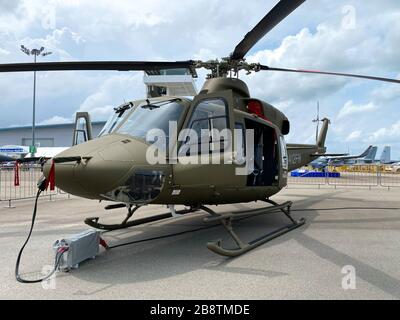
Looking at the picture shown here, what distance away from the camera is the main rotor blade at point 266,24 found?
4.30m

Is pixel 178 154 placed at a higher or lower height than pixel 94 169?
higher

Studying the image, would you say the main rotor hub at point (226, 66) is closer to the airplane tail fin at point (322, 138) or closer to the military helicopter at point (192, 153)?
the military helicopter at point (192, 153)

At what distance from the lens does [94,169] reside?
4117 mm

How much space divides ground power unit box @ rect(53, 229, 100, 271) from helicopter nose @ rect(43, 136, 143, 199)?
58cm

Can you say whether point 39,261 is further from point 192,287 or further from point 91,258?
point 192,287

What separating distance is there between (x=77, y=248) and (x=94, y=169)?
1.05m

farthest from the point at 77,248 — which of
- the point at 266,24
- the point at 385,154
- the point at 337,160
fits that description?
the point at 385,154

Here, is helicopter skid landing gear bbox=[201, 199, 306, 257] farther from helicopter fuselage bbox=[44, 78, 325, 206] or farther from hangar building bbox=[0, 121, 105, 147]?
hangar building bbox=[0, 121, 105, 147]

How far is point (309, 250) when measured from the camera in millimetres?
5273

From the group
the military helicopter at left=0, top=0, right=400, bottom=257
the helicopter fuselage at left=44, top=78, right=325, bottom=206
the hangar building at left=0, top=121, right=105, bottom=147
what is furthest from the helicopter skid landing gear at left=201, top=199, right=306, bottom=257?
the hangar building at left=0, top=121, right=105, bottom=147

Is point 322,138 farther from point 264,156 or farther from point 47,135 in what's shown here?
point 47,135

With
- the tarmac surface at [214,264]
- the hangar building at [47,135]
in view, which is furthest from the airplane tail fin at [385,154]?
the tarmac surface at [214,264]

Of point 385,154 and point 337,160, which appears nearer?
point 337,160

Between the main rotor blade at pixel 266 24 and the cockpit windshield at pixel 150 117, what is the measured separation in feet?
5.23
